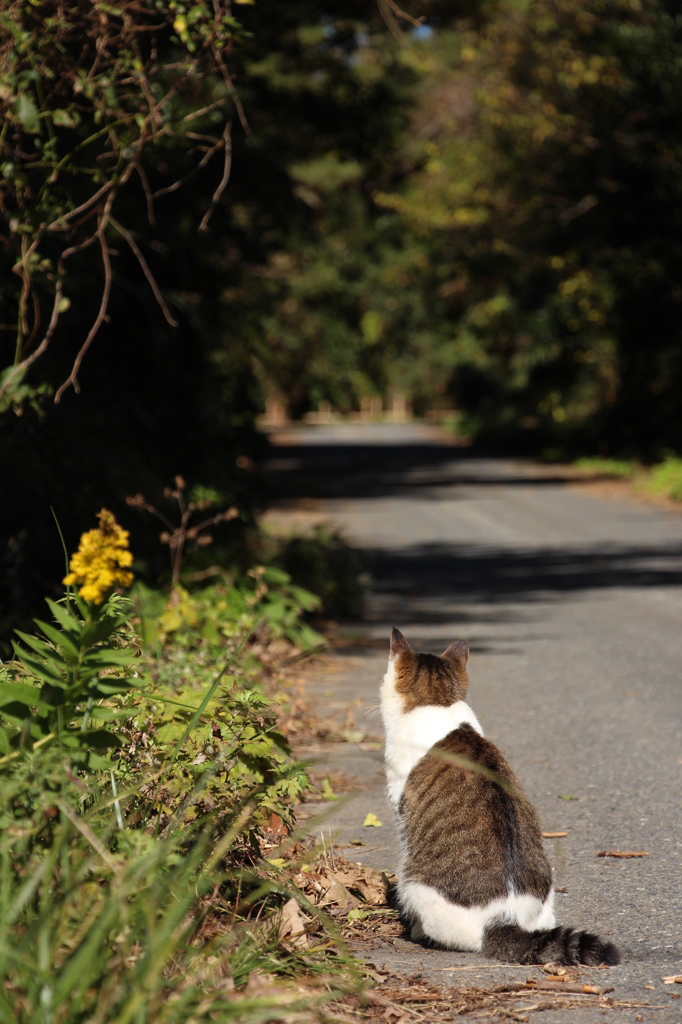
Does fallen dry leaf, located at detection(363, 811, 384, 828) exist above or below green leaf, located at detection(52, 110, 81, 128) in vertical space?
below

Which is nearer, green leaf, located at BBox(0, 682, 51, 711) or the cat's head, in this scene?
green leaf, located at BBox(0, 682, 51, 711)

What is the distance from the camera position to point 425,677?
167 inches

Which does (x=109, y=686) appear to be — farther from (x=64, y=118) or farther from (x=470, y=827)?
(x=64, y=118)

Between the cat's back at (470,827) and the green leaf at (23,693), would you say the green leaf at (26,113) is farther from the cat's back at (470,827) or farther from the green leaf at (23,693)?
the cat's back at (470,827)

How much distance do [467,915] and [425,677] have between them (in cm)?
87

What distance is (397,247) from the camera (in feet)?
142

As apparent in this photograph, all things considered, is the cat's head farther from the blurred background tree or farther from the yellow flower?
the blurred background tree

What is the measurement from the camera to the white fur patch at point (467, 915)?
3613 mm

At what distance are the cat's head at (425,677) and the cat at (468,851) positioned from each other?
0.02 metres

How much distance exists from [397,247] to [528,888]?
41.2 metres

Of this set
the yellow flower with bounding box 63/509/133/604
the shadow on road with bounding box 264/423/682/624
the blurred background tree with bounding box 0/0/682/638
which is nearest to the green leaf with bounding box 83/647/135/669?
the yellow flower with bounding box 63/509/133/604

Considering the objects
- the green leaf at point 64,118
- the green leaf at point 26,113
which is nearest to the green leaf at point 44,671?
the green leaf at point 26,113

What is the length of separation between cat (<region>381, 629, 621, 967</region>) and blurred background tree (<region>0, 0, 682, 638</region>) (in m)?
2.94

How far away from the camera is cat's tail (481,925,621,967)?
3525mm
